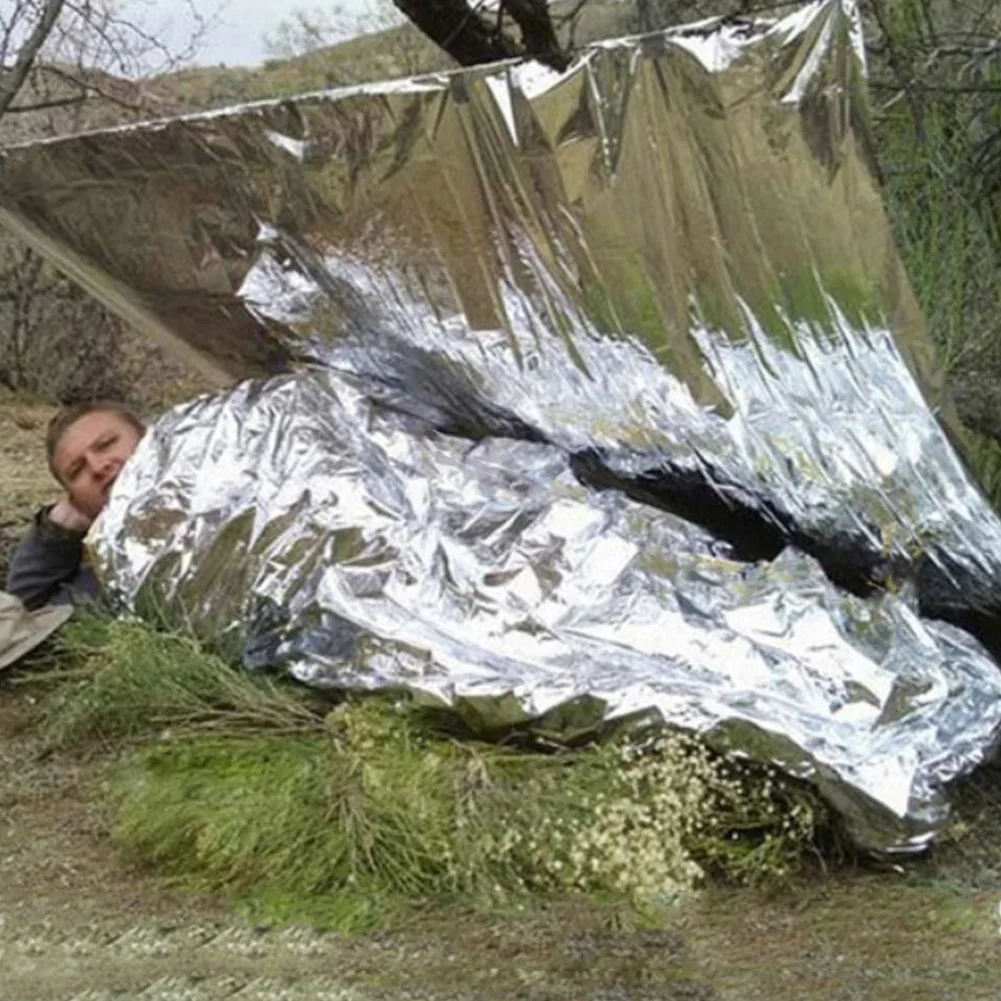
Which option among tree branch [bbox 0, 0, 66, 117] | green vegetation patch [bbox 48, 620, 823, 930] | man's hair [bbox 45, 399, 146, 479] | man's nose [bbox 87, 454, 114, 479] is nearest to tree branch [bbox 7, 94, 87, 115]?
tree branch [bbox 0, 0, 66, 117]

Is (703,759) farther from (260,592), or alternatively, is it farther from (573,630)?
(260,592)

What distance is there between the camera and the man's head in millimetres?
2744

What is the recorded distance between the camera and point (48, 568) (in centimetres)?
282

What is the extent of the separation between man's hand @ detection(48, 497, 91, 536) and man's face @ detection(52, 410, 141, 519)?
0.11 ft

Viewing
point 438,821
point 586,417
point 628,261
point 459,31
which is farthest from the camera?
point 459,31

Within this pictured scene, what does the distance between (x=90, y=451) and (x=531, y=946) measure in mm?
1487

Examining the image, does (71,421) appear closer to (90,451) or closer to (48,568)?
(90,451)

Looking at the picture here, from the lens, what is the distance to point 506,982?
5.13ft

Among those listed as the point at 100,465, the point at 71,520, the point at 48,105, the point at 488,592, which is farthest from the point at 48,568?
the point at 48,105

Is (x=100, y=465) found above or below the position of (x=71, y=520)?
above

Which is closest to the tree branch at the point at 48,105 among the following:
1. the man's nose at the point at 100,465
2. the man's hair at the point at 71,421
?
the man's hair at the point at 71,421

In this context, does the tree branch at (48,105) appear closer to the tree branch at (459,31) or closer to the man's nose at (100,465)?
the tree branch at (459,31)

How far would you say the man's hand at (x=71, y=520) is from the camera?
280 cm

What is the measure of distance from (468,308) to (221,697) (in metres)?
0.77
